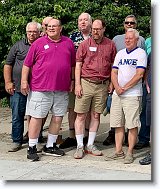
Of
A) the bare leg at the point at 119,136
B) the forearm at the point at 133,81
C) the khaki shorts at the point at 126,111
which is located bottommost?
the bare leg at the point at 119,136

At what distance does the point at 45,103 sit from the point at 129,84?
1.14 metres

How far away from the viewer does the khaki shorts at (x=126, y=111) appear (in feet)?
18.2

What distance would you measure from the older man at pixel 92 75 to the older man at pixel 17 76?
0.80 m

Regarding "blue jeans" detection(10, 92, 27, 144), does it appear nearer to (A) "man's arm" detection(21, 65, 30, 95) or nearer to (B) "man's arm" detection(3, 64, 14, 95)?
(B) "man's arm" detection(3, 64, 14, 95)

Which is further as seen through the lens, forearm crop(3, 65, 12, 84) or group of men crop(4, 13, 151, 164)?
forearm crop(3, 65, 12, 84)

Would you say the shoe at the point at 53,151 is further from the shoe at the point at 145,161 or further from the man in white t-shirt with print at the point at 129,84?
the shoe at the point at 145,161

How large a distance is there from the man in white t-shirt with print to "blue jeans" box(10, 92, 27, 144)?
4.65ft

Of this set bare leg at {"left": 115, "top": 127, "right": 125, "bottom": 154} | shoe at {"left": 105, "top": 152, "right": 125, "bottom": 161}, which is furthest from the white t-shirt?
shoe at {"left": 105, "top": 152, "right": 125, "bottom": 161}

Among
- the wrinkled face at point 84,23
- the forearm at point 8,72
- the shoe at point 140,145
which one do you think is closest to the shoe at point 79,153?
the shoe at point 140,145

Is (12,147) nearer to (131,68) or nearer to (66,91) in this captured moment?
(66,91)

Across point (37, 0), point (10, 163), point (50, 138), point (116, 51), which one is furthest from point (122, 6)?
point (10, 163)

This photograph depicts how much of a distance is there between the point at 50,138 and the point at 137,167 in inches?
52.0

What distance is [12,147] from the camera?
6.38m

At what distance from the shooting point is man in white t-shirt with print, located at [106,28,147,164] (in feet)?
18.1
